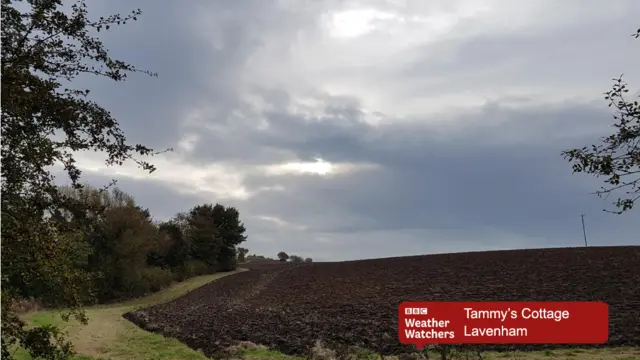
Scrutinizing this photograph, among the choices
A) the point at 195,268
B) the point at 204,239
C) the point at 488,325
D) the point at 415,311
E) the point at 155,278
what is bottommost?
the point at 488,325

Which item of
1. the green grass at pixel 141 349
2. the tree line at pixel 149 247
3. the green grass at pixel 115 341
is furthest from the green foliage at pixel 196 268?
the green grass at pixel 141 349

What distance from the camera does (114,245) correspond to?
42.0m

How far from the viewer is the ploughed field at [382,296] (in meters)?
17.4

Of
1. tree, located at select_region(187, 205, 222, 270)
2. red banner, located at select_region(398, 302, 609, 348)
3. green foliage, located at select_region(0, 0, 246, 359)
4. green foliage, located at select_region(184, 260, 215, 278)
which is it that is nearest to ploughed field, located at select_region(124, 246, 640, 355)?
red banner, located at select_region(398, 302, 609, 348)

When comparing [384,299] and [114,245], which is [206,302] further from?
[384,299]

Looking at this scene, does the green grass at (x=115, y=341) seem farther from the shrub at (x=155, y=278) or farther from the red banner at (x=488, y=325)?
the shrub at (x=155, y=278)

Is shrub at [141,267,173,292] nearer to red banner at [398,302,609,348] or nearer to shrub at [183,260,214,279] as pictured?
shrub at [183,260,214,279]

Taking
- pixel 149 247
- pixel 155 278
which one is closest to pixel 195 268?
pixel 155 278

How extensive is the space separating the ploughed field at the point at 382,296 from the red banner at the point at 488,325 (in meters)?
1.66

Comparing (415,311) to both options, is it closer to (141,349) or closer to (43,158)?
(43,158)

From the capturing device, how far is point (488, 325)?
1135 cm

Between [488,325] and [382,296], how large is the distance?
55.3 ft

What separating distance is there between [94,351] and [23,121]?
1224 centimetres

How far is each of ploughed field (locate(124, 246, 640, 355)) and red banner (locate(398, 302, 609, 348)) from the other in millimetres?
1664
